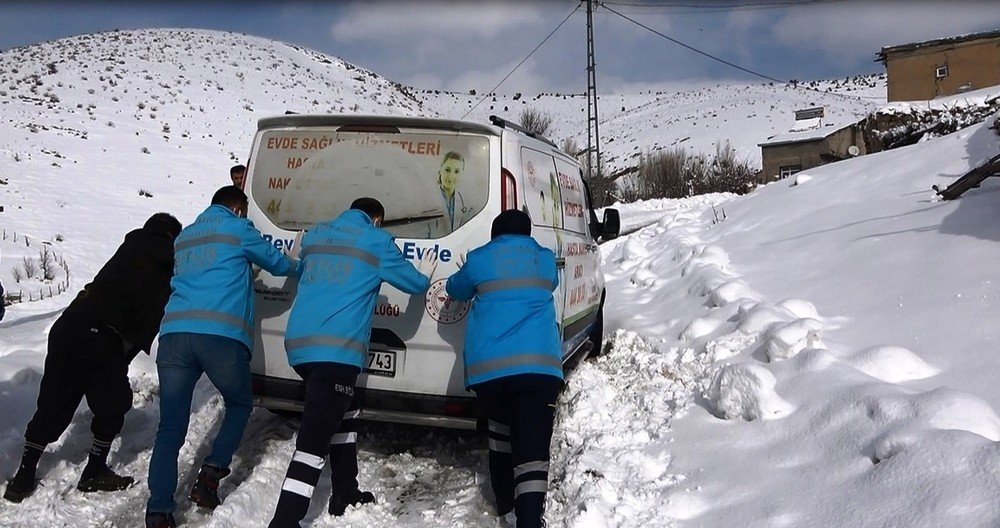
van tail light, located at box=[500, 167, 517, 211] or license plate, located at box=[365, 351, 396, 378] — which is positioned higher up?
van tail light, located at box=[500, 167, 517, 211]

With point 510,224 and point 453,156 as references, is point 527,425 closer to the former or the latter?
point 510,224

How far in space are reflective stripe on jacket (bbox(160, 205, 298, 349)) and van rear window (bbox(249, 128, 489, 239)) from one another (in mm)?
486

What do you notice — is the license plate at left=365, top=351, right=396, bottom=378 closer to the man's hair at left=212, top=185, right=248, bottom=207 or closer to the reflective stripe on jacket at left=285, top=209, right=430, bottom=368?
the reflective stripe on jacket at left=285, top=209, right=430, bottom=368

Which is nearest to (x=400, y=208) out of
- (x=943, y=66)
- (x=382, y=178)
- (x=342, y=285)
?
(x=382, y=178)

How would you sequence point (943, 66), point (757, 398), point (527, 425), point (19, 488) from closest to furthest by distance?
point (527, 425), point (19, 488), point (757, 398), point (943, 66)

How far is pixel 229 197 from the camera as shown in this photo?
170 inches

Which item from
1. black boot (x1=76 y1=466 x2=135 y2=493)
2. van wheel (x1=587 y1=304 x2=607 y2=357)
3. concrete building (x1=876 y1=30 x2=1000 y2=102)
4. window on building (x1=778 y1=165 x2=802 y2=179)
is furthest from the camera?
concrete building (x1=876 y1=30 x2=1000 y2=102)

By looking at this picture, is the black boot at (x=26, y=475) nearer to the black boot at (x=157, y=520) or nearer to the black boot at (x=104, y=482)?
the black boot at (x=104, y=482)

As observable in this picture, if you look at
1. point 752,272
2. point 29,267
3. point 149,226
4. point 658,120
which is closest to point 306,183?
point 149,226

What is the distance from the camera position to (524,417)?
12.6ft

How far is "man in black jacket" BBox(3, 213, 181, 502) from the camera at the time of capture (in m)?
4.22

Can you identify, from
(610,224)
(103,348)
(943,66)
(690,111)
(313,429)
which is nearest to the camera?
(313,429)

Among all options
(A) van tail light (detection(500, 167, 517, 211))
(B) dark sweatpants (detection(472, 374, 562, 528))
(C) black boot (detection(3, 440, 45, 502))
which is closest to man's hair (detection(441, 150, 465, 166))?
(A) van tail light (detection(500, 167, 517, 211))

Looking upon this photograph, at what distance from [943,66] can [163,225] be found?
1496 inches
